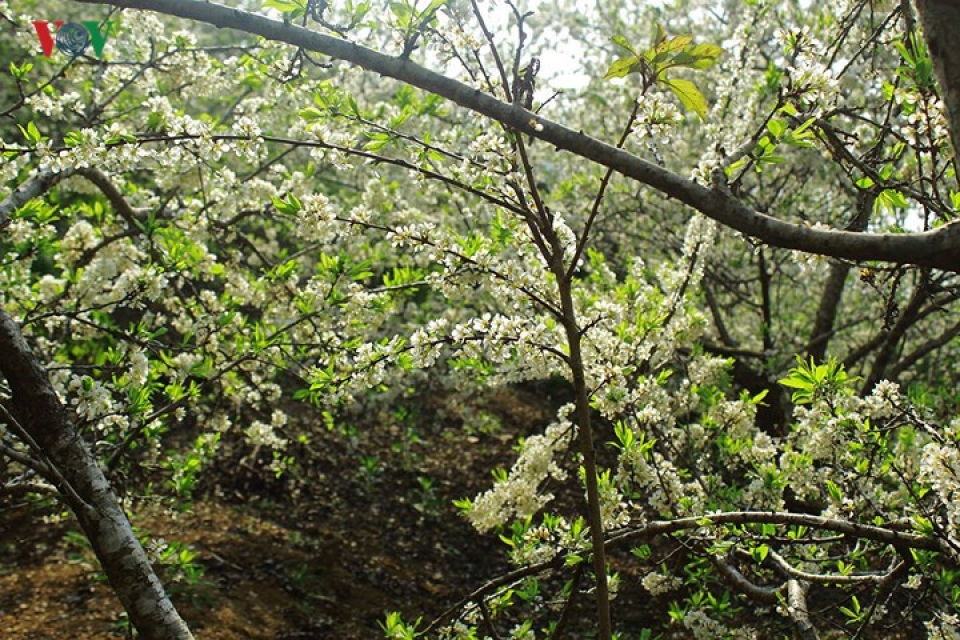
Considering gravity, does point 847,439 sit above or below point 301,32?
below

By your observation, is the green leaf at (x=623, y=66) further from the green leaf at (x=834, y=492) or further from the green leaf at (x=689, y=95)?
the green leaf at (x=834, y=492)

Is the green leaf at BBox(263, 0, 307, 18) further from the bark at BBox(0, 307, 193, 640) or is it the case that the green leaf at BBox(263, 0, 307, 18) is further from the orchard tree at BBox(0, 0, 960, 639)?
the bark at BBox(0, 307, 193, 640)

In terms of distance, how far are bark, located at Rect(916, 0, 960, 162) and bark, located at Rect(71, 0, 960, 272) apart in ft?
0.63

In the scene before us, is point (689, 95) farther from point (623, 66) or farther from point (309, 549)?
point (309, 549)

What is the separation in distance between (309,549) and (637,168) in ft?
17.3

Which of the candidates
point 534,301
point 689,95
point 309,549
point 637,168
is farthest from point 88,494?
point 309,549

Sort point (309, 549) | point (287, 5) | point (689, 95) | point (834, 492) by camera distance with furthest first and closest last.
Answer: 1. point (309, 549)
2. point (834, 492)
3. point (287, 5)
4. point (689, 95)

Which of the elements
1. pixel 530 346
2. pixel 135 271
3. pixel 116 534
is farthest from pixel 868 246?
pixel 135 271

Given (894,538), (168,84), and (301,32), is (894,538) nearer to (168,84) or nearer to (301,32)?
(301,32)

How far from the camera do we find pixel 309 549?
6098 millimetres

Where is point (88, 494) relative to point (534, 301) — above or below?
below

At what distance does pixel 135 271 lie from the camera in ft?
12.6

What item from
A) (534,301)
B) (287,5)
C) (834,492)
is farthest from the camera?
(834,492)

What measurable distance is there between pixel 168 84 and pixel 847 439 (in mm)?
4656
